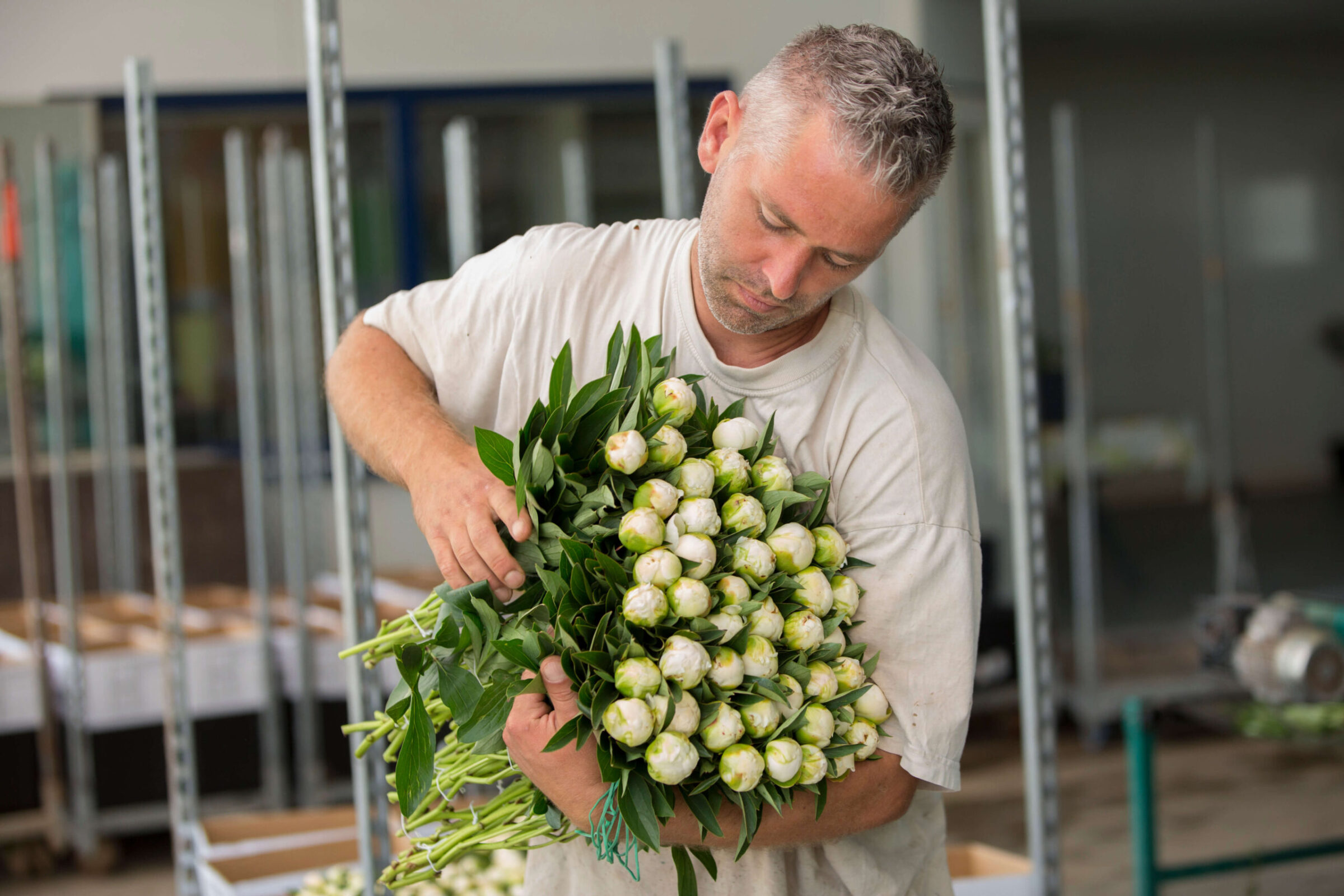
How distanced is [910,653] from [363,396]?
61 centimetres

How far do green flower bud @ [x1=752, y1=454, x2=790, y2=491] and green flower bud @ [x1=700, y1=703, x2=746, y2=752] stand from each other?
21cm

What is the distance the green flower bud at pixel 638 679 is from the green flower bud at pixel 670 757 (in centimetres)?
4

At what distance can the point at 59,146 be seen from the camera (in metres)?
5.61

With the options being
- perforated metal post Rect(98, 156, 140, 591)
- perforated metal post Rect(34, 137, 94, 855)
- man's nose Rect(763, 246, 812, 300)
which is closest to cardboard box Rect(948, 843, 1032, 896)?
man's nose Rect(763, 246, 812, 300)

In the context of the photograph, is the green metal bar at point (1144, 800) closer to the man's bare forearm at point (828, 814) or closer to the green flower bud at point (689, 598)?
the man's bare forearm at point (828, 814)

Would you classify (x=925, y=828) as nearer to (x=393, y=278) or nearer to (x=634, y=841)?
(x=634, y=841)

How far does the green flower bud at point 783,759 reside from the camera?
1106 mm

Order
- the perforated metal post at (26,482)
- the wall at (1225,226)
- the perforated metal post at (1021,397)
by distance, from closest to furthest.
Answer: the perforated metal post at (1021,397) → the perforated metal post at (26,482) → the wall at (1225,226)

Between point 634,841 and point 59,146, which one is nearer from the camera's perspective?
point 634,841

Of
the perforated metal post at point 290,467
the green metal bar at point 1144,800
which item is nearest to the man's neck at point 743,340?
the green metal bar at point 1144,800

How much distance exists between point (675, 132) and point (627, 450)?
1.17m

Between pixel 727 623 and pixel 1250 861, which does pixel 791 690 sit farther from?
pixel 1250 861

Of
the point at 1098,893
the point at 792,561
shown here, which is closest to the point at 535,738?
the point at 792,561

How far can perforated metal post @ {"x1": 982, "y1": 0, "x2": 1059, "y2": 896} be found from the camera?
1.60m
